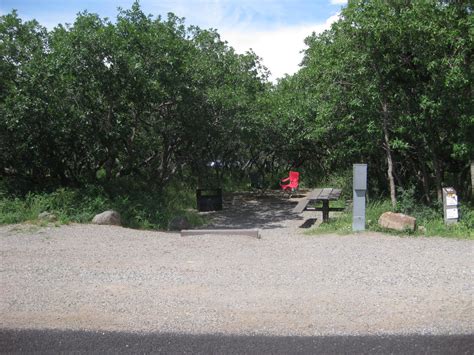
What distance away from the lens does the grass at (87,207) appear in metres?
10.9

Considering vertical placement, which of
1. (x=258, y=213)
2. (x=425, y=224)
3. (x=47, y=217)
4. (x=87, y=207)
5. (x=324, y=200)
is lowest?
(x=258, y=213)

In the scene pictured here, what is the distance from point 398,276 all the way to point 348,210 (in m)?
6.04

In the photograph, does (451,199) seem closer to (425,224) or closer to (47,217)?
(425,224)

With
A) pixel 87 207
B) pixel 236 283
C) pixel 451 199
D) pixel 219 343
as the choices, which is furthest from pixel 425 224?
pixel 87 207

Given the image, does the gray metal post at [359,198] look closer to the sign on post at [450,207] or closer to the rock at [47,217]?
the sign on post at [450,207]

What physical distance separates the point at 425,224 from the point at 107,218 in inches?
246

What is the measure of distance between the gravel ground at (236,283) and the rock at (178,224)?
2245mm

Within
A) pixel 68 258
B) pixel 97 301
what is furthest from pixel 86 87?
pixel 97 301

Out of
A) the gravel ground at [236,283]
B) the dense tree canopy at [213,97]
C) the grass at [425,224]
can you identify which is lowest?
the gravel ground at [236,283]

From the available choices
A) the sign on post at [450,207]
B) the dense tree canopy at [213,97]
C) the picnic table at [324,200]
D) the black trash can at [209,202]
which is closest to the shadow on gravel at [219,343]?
the sign on post at [450,207]

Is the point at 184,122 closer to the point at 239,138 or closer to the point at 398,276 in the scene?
the point at 239,138

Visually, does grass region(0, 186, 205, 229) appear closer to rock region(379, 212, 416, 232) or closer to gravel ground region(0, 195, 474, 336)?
gravel ground region(0, 195, 474, 336)

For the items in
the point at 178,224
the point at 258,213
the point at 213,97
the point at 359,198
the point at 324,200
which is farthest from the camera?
the point at 258,213

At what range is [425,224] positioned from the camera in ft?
32.9
